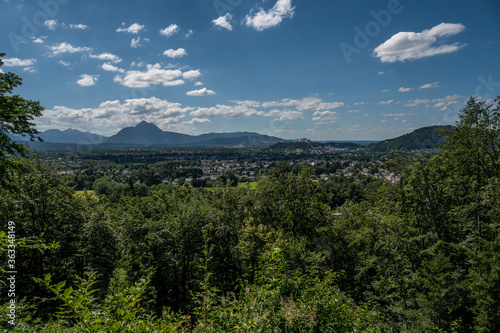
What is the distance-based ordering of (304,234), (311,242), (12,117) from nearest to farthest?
(12,117)
(311,242)
(304,234)

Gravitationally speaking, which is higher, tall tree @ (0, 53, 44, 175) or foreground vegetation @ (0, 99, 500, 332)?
tall tree @ (0, 53, 44, 175)

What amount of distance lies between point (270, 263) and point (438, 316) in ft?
33.8

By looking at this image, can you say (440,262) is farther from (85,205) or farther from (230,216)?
(85,205)

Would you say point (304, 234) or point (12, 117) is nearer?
point (12, 117)

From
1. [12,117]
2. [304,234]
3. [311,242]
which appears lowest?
[311,242]

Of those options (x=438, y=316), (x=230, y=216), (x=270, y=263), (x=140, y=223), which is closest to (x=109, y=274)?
(x=140, y=223)

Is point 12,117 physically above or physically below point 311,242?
above

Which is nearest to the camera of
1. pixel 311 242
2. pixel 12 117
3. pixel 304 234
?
pixel 12 117

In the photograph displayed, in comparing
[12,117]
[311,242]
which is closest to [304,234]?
[311,242]

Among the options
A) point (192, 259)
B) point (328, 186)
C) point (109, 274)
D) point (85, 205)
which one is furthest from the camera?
point (328, 186)

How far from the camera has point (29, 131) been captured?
34.9 ft

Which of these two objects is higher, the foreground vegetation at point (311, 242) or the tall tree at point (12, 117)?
the tall tree at point (12, 117)

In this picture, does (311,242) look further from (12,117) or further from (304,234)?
(12,117)

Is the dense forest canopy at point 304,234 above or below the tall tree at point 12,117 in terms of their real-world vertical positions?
below
